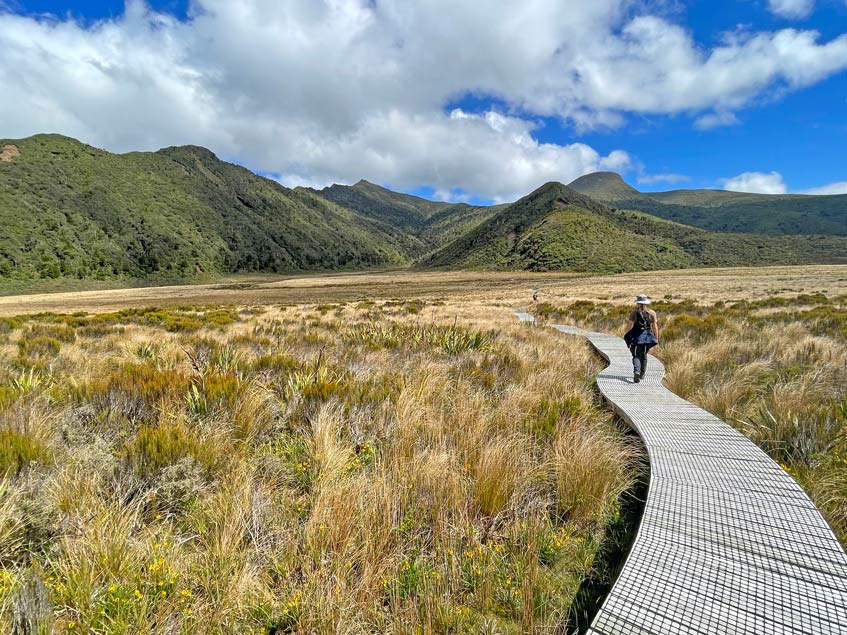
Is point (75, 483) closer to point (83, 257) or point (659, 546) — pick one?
point (659, 546)

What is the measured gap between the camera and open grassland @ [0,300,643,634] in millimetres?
1909

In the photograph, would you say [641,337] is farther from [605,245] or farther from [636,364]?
[605,245]

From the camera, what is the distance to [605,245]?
12200 centimetres

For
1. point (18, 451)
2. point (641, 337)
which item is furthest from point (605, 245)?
point (18, 451)

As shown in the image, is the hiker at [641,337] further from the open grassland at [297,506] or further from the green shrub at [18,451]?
the green shrub at [18,451]

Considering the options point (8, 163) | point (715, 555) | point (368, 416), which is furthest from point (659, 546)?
point (8, 163)

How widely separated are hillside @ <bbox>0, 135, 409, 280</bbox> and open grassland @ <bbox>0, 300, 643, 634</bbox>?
120 metres

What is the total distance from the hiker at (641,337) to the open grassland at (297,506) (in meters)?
1.93

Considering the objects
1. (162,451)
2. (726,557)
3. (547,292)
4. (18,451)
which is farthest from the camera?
(547,292)

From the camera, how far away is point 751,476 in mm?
3174

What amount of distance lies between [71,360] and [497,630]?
33.2 ft

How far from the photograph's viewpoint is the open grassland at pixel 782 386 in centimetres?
343

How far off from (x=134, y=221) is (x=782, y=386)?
157m

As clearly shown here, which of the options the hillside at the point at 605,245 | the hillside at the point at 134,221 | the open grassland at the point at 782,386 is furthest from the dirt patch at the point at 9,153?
the open grassland at the point at 782,386
